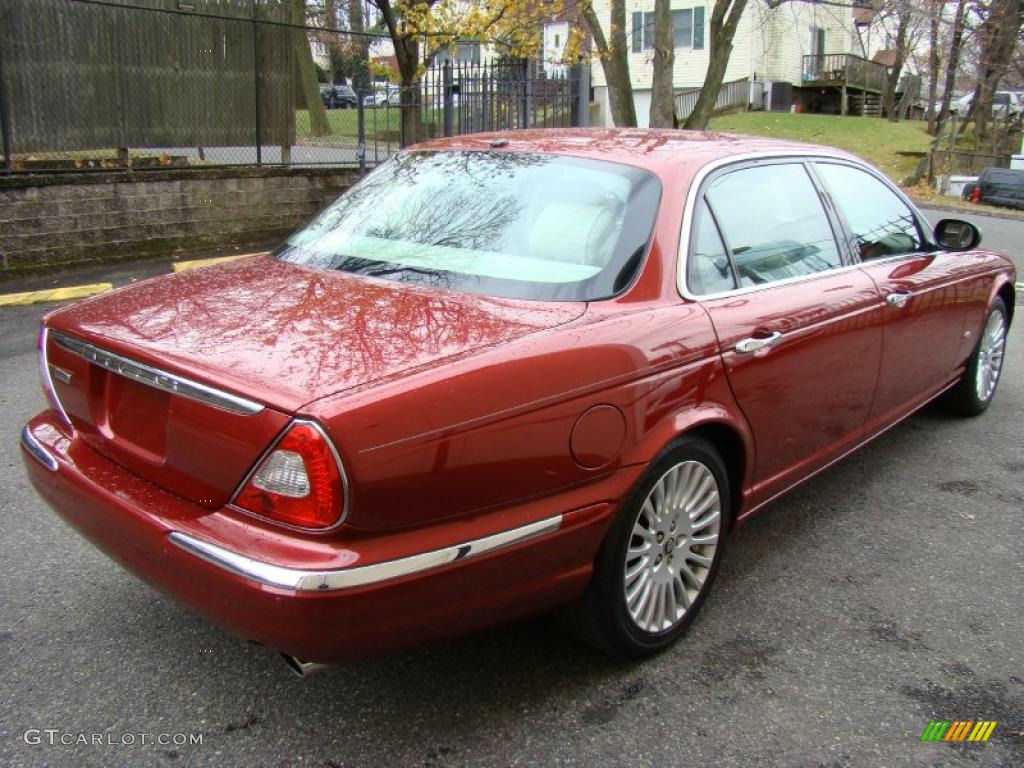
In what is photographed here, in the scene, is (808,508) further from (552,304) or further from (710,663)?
(552,304)

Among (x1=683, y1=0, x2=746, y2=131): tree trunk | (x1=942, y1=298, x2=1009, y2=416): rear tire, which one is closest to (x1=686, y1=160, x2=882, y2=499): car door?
(x1=942, y1=298, x2=1009, y2=416): rear tire

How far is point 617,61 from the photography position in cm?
1895

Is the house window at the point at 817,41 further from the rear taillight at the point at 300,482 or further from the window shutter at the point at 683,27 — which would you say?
the rear taillight at the point at 300,482

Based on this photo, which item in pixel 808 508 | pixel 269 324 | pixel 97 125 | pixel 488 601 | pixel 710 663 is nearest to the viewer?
pixel 488 601

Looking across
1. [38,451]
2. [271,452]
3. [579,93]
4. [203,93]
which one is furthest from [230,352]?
[579,93]

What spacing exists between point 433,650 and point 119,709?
0.93 m

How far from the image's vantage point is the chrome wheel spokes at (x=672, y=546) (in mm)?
2781

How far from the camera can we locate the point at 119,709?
103 inches

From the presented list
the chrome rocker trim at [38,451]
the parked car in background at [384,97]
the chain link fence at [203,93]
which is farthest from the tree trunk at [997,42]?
the chrome rocker trim at [38,451]

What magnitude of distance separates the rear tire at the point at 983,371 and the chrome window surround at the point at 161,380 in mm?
4316

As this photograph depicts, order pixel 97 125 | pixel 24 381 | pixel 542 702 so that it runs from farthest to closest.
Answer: pixel 97 125
pixel 24 381
pixel 542 702

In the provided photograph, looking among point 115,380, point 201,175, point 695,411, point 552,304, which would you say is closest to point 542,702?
point 695,411

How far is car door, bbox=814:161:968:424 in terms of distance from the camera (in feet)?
13.0

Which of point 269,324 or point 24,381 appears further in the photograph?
point 24,381
